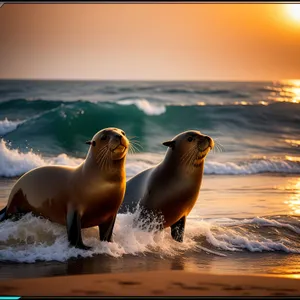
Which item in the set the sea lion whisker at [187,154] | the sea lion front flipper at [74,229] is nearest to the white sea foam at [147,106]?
the sea lion whisker at [187,154]

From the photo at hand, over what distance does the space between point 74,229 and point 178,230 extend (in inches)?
38.1

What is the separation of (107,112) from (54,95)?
63 cm

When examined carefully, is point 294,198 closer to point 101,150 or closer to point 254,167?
point 254,167

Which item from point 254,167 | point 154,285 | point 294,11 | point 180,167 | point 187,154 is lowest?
point 154,285

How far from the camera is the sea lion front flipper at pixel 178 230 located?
5102mm

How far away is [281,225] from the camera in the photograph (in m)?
5.40

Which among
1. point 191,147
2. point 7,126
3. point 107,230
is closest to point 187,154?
point 191,147

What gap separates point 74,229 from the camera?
4500 mm

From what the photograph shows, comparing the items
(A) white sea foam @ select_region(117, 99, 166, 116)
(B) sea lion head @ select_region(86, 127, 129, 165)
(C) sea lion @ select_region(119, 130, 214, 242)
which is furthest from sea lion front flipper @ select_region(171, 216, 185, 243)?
(A) white sea foam @ select_region(117, 99, 166, 116)

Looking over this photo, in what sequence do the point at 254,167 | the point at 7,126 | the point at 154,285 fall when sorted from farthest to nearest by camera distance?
1. the point at 254,167
2. the point at 7,126
3. the point at 154,285

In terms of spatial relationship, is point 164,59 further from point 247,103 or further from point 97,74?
point 247,103

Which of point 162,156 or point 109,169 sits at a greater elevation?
point 109,169

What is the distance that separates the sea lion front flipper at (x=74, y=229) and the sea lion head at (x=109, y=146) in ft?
1.30

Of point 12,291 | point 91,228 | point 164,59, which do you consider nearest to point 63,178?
point 91,228
